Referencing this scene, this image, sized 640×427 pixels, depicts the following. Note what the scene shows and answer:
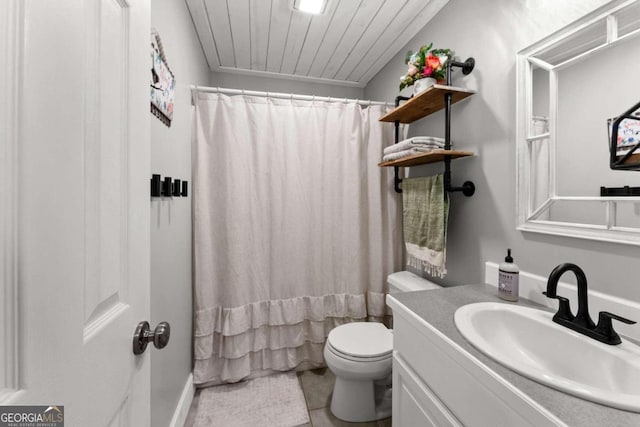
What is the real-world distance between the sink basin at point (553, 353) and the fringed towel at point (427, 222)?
1.53 ft

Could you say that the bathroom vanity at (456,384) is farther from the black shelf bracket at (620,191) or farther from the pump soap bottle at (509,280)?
the black shelf bracket at (620,191)

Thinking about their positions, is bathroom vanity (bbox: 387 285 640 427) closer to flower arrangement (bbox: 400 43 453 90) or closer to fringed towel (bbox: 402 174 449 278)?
fringed towel (bbox: 402 174 449 278)

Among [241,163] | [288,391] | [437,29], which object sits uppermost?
[437,29]

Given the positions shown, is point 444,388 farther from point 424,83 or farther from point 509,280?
point 424,83

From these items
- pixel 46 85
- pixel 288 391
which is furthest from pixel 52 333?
pixel 288 391

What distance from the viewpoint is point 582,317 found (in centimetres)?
80

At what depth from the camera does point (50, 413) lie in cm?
34

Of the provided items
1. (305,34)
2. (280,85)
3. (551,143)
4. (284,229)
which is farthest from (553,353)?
(280,85)

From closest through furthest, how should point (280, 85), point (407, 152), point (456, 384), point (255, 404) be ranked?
1. point (456, 384)
2. point (407, 152)
3. point (255, 404)
4. point (280, 85)

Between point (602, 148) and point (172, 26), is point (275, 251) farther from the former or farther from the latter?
point (602, 148)

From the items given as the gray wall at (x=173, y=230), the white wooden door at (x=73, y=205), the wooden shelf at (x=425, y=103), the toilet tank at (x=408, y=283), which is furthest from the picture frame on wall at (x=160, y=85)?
the toilet tank at (x=408, y=283)

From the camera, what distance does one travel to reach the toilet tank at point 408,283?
5.19 ft

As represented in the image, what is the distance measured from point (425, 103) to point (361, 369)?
4.91ft

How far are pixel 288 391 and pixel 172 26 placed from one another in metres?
2.14
